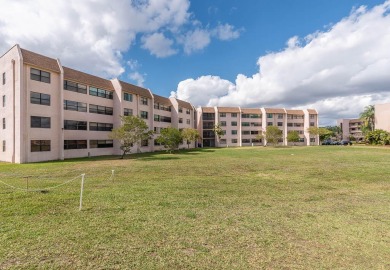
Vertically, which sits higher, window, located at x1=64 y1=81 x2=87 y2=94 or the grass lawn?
window, located at x1=64 y1=81 x2=87 y2=94

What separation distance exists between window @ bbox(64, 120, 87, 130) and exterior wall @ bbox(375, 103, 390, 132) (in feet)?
299

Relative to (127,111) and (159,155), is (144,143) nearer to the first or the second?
(127,111)

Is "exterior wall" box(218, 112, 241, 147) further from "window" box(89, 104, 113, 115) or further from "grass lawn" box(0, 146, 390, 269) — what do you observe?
"grass lawn" box(0, 146, 390, 269)

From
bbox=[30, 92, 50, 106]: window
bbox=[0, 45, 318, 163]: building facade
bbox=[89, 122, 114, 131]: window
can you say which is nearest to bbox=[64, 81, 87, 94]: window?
bbox=[0, 45, 318, 163]: building facade

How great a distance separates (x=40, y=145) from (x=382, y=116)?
9794 centimetres

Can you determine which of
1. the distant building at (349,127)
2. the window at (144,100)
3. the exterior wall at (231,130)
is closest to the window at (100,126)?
the window at (144,100)

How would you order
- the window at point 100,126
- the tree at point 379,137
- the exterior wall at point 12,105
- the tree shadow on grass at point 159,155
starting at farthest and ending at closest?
1. the tree at point 379,137
2. the window at point 100,126
3. the tree shadow on grass at point 159,155
4. the exterior wall at point 12,105

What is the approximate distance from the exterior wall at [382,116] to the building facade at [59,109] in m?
75.2

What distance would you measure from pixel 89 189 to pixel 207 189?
7009 mm

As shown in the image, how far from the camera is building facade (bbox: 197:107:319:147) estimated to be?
270 feet

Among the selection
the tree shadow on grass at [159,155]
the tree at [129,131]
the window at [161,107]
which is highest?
the window at [161,107]

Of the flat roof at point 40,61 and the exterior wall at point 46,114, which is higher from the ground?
the flat roof at point 40,61

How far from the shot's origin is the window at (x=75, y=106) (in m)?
34.7

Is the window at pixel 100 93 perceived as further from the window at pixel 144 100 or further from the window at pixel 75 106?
the window at pixel 144 100
